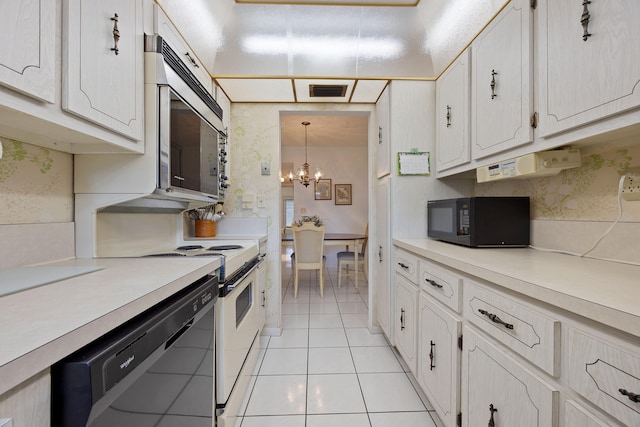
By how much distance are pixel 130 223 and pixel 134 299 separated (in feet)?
3.51

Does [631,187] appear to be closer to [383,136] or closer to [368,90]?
[383,136]

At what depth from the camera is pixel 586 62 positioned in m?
1.00

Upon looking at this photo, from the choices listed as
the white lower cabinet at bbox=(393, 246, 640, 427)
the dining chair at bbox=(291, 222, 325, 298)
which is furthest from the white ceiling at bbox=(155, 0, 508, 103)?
the dining chair at bbox=(291, 222, 325, 298)

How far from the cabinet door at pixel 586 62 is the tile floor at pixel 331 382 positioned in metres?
1.60

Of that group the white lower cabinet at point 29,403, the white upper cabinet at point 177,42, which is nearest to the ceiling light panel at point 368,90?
the white upper cabinet at point 177,42

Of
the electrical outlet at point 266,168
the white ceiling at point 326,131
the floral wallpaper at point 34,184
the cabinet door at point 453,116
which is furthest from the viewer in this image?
the white ceiling at point 326,131

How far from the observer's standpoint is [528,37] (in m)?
1.26

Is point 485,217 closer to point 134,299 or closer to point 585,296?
point 585,296

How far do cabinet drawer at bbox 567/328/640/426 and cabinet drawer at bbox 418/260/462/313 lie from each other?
1.78 feet

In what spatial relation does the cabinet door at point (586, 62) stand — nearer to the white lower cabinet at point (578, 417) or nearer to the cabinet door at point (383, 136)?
the white lower cabinet at point (578, 417)

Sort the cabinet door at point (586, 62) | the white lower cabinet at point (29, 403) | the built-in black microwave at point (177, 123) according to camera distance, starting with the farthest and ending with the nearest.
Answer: the built-in black microwave at point (177, 123), the cabinet door at point (586, 62), the white lower cabinet at point (29, 403)

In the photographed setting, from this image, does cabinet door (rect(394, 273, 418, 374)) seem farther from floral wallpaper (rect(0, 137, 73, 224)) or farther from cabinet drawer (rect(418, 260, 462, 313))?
floral wallpaper (rect(0, 137, 73, 224))

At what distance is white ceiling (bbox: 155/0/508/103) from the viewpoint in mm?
1801

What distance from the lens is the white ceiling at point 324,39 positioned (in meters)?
1.80
